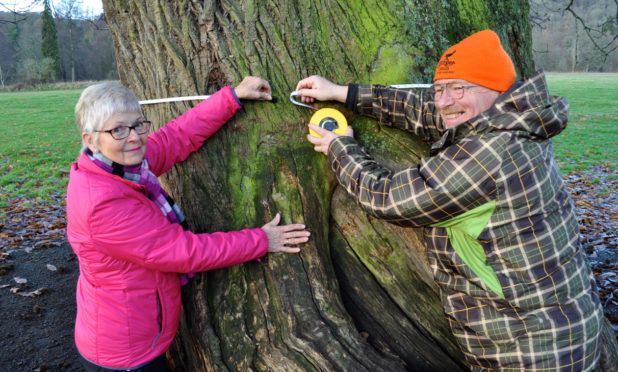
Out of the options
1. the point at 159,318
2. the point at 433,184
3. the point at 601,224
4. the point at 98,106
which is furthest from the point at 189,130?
the point at 601,224

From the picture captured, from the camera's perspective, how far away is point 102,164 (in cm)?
204

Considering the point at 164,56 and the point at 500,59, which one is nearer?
the point at 500,59

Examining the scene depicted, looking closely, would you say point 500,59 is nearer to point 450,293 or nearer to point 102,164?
point 450,293

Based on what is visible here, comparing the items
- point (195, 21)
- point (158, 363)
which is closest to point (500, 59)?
point (195, 21)

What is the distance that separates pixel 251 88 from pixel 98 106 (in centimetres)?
81

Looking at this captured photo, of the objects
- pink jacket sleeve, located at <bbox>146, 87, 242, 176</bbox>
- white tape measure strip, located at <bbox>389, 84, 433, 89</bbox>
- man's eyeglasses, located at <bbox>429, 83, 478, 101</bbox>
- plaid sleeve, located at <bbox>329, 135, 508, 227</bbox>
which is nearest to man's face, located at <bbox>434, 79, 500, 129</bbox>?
man's eyeglasses, located at <bbox>429, 83, 478, 101</bbox>

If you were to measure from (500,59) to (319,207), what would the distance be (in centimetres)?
126

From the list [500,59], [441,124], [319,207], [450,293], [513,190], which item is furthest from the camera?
[319,207]

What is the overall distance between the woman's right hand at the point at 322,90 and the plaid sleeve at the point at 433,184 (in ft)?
1.52

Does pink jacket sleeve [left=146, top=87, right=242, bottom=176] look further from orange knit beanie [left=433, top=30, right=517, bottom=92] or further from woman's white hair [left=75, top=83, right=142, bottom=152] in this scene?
orange knit beanie [left=433, top=30, right=517, bottom=92]

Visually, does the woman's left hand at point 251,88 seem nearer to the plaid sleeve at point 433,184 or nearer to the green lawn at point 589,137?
the plaid sleeve at point 433,184

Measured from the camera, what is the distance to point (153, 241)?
6.72 ft

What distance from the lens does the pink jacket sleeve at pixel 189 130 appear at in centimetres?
248

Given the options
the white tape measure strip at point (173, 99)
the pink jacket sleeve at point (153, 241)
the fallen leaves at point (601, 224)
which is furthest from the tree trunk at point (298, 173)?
the fallen leaves at point (601, 224)
